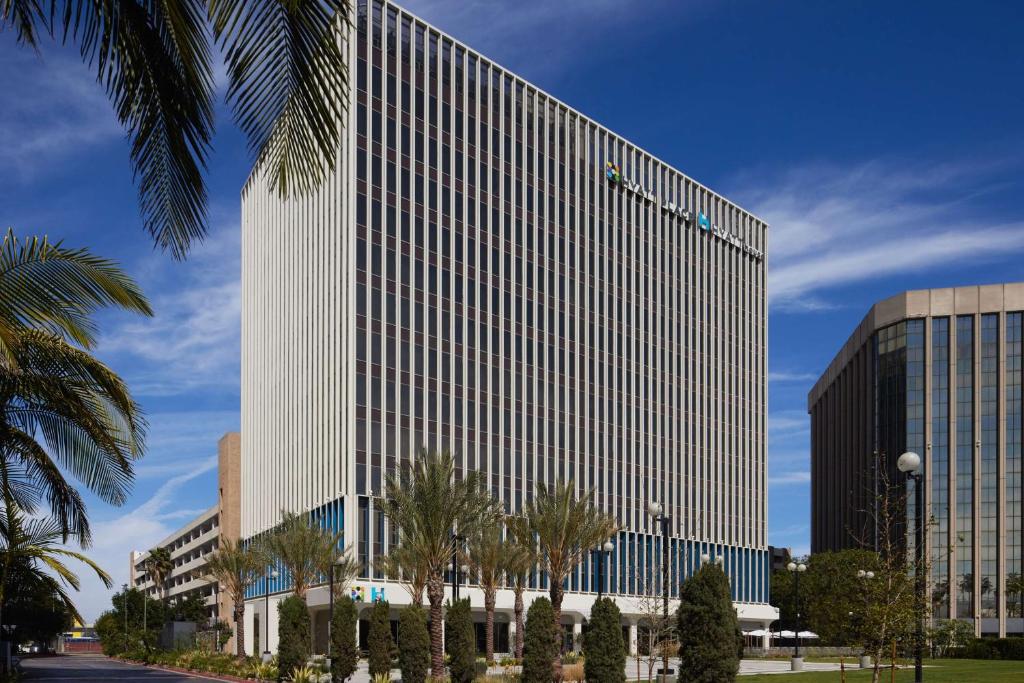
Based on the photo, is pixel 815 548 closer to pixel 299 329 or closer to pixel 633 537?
pixel 633 537

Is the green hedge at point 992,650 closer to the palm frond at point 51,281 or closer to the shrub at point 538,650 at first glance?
the shrub at point 538,650

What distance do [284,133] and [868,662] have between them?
192 feet

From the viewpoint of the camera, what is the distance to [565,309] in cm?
8681

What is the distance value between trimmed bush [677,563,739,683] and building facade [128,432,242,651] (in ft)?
224

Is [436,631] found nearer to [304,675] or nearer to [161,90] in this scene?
[304,675]

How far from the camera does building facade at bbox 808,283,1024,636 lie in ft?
372

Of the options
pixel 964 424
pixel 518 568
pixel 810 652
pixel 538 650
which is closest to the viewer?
pixel 538 650

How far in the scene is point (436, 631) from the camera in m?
42.8

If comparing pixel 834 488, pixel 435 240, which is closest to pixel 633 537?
pixel 435 240

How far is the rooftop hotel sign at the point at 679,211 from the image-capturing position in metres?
92.6

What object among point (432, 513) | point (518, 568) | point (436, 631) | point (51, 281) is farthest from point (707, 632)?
point (518, 568)

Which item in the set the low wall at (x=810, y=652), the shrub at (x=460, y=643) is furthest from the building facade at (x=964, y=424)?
the shrub at (x=460, y=643)

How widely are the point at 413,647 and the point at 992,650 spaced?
4959 cm

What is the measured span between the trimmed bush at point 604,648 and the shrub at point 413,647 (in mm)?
7668
